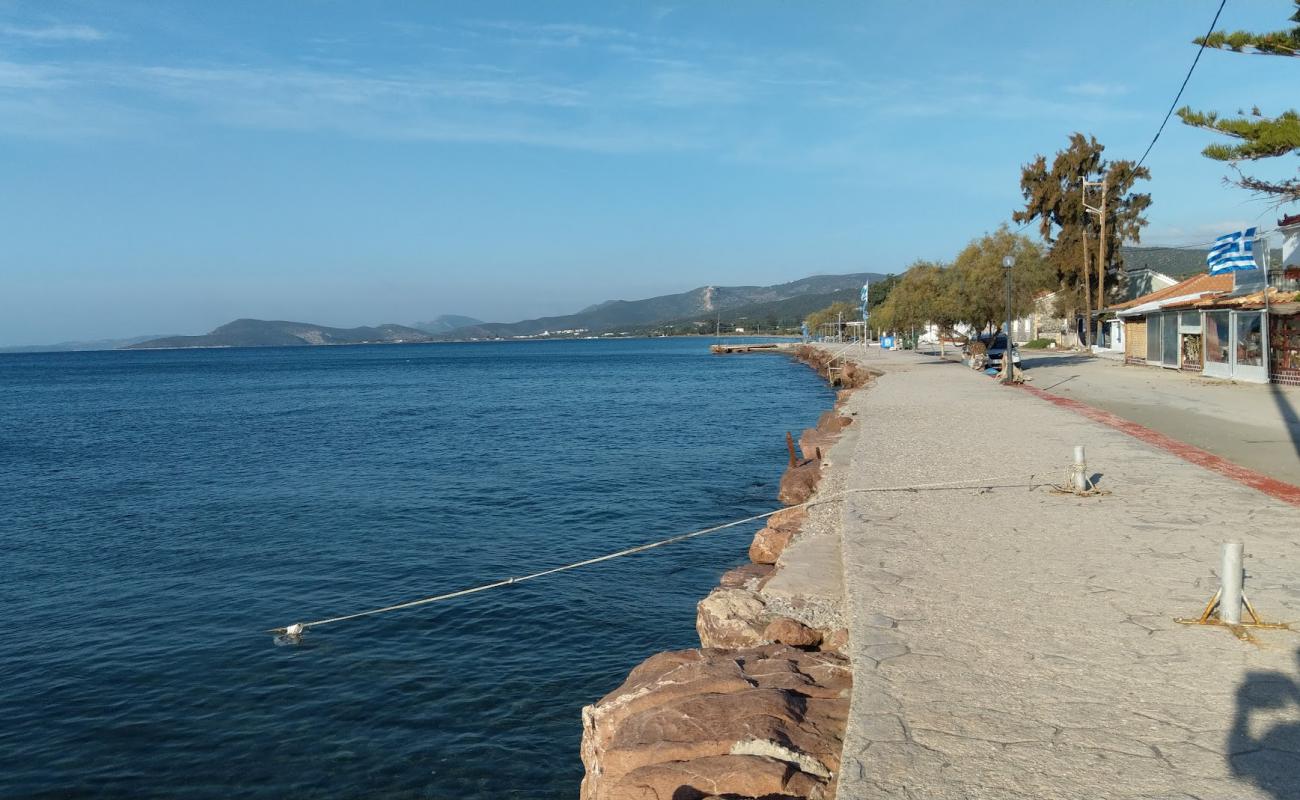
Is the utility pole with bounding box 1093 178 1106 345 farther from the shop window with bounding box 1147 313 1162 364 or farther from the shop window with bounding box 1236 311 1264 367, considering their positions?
the shop window with bounding box 1236 311 1264 367

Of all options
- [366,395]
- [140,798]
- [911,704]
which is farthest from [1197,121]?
[366,395]

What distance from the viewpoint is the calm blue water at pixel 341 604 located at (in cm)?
806

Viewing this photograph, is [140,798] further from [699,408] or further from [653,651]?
[699,408]

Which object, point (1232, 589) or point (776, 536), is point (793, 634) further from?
point (776, 536)

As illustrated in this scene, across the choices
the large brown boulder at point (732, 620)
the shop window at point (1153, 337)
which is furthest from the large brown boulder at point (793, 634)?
the shop window at point (1153, 337)

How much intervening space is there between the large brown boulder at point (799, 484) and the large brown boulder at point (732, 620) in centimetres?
709

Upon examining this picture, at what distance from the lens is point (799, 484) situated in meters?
15.9

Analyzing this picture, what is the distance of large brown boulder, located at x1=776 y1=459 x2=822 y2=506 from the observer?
1545cm

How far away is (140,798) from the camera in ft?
24.7

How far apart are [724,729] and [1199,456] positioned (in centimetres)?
1187

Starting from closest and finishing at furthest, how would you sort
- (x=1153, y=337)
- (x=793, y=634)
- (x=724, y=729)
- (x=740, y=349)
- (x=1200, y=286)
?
1. (x=724, y=729)
2. (x=793, y=634)
3. (x=1200, y=286)
4. (x=1153, y=337)
5. (x=740, y=349)

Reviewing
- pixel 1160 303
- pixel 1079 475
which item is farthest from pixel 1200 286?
pixel 1079 475

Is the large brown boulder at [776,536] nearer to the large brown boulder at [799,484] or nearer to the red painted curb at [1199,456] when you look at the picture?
the large brown boulder at [799,484]

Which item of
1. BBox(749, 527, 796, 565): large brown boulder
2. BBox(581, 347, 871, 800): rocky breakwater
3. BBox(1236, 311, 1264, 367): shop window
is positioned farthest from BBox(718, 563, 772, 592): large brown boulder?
BBox(1236, 311, 1264, 367): shop window
